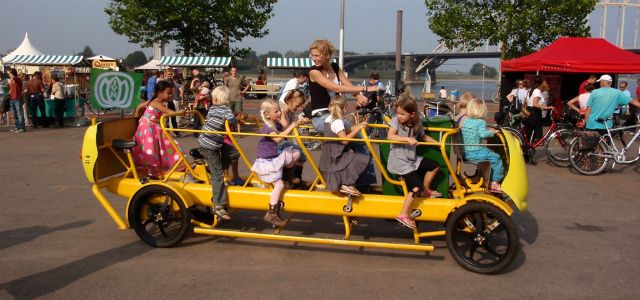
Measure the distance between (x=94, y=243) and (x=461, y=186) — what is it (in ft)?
11.7

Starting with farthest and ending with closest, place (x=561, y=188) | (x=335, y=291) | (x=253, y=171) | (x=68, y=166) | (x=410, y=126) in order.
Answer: (x=68, y=166) → (x=561, y=188) → (x=253, y=171) → (x=410, y=126) → (x=335, y=291)

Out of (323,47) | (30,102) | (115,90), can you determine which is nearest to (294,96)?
(323,47)

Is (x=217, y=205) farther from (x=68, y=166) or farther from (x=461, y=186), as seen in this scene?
(x=68, y=166)

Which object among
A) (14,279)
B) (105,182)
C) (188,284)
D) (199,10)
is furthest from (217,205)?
(199,10)

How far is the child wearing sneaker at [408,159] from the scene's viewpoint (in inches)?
184

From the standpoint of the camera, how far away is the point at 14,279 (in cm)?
439

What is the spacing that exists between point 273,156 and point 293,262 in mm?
998

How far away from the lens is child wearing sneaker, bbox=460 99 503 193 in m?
5.10

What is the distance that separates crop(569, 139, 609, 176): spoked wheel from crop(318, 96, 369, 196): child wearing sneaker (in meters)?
5.90

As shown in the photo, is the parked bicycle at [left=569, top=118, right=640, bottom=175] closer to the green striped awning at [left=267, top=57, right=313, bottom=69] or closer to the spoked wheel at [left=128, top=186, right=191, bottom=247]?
the spoked wheel at [left=128, top=186, right=191, bottom=247]

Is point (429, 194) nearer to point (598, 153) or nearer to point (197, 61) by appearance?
point (598, 153)

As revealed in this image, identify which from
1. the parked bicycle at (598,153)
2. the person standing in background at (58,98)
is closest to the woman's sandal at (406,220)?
the parked bicycle at (598,153)

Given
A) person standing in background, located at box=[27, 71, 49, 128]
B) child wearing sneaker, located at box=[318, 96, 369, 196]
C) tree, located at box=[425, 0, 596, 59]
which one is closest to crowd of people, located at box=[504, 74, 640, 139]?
child wearing sneaker, located at box=[318, 96, 369, 196]

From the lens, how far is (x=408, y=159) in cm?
470
